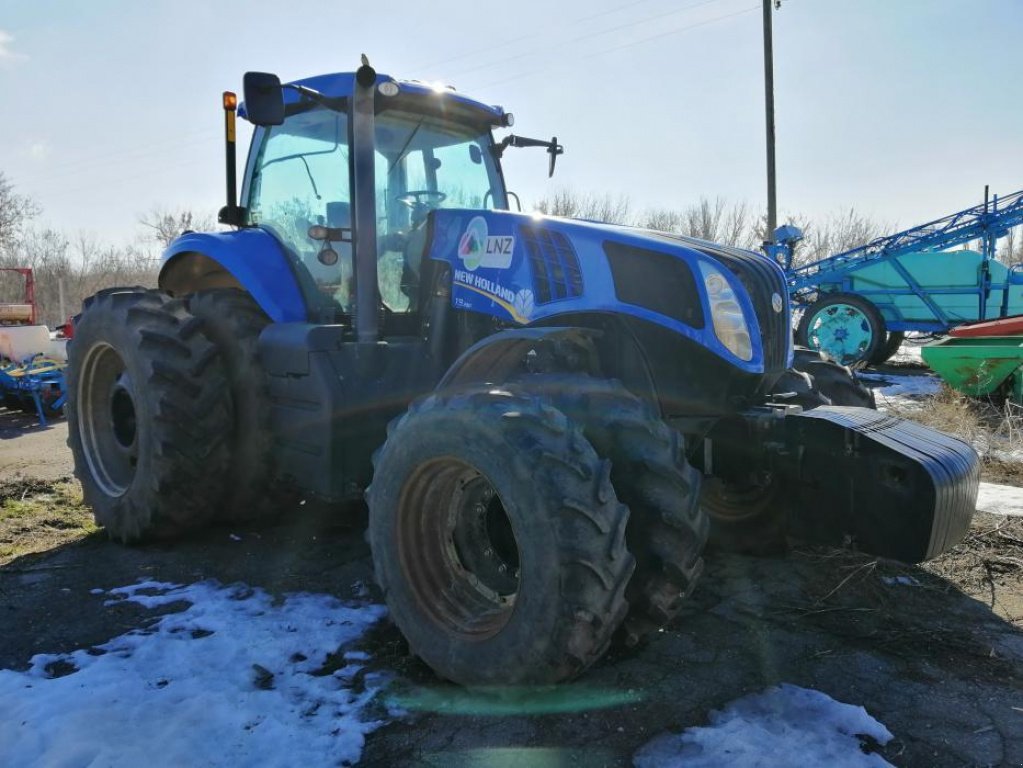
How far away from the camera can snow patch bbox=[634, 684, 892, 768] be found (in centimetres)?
234

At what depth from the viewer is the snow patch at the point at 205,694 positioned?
2418 millimetres

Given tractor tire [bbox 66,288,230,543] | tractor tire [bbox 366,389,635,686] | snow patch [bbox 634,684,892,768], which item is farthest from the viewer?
tractor tire [bbox 66,288,230,543]

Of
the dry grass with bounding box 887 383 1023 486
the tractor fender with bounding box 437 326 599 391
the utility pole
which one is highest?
the utility pole

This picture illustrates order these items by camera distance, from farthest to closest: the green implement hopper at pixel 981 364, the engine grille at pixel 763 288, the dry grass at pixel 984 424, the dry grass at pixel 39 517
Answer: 1. the green implement hopper at pixel 981 364
2. the dry grass at pixel 984 424
3. the dry grass at pixel 39 517
4. the engine grille at pixel 763 288

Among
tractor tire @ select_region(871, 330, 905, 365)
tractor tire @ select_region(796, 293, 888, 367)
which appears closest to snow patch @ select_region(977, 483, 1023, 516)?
tractor tire @ select_region(796, 293, 888, 367)

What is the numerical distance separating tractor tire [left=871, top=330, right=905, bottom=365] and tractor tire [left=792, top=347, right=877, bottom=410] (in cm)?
1046

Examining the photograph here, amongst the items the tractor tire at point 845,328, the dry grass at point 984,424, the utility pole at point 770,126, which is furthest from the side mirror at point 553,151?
the utility pole at point 770,126

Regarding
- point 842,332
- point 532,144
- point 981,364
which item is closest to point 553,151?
Answer: point 532,144

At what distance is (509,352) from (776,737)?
1.79m

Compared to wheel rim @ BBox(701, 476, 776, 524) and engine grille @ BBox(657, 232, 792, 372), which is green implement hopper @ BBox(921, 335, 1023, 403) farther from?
engine grille @ BBox(657, 232, 792, 372)

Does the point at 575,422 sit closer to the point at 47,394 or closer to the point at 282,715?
the point at 282,715

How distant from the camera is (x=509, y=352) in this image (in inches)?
133

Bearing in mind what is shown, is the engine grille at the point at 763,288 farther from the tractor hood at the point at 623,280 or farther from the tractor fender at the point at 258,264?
the tractor fender at the point at 258,264

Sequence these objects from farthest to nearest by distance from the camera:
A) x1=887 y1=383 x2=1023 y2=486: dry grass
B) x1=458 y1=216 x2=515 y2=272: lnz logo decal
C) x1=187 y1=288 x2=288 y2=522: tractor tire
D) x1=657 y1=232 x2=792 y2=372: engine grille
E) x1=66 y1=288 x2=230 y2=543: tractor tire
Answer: x1=887 y1=383 x2=1023 y2=486: dry grass
x1=187 y1=288 x2=288 y2=522: tractor tire
x1=66 y1=288 x2=230 y2=543: tractor tire
x1=458 y1=216 x2=515 y2=272: lnz logo decal
x1=657 y1=232 x2=792 y2=372: engine grille
